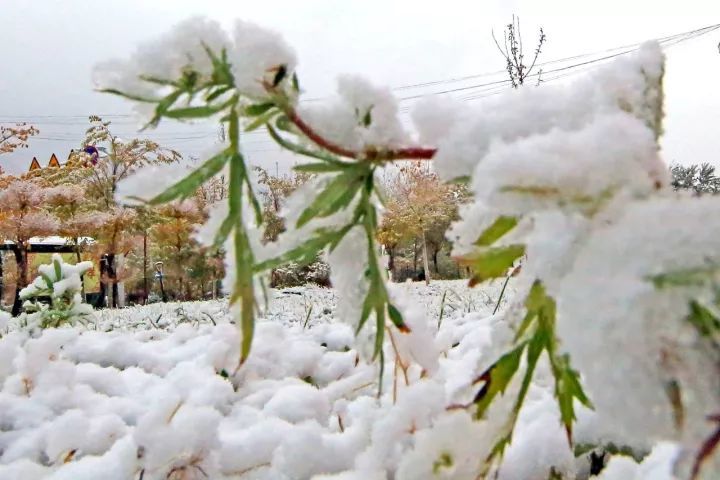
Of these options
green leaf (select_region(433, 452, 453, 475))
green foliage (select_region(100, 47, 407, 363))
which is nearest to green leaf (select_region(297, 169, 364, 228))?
green foliage (select_region(100, 47, 407, 363))

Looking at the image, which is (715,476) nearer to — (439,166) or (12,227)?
(439,166)

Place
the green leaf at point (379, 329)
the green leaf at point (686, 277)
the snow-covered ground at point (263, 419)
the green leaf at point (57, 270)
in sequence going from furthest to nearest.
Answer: the green leaf at point (57, 270) → the snow-covered ground at point (263, 419) → the green leaf at point (379, 329) → the green leaf at point (686, 277)

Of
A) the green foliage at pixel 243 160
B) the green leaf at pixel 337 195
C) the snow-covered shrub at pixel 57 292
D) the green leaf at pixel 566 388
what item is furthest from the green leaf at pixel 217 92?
the snow-covered shrub at pixel 57 292

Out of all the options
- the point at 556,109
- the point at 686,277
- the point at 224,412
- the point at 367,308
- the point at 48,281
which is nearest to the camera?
the point at 686,277

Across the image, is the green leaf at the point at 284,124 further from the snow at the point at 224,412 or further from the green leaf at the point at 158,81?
the snow at the point at 224,412

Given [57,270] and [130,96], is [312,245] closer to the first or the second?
[130,96]

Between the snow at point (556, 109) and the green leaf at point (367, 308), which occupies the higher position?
the snow at point (556, 109)

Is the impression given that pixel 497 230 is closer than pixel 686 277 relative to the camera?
No

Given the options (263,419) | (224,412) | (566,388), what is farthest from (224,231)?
(224,412)

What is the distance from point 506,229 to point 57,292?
2037 millimetres

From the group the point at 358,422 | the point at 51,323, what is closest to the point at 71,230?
the point at 51,323

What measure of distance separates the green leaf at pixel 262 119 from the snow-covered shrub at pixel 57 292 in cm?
182

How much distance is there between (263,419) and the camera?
1.03 m

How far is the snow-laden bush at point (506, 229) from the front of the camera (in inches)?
9.3
